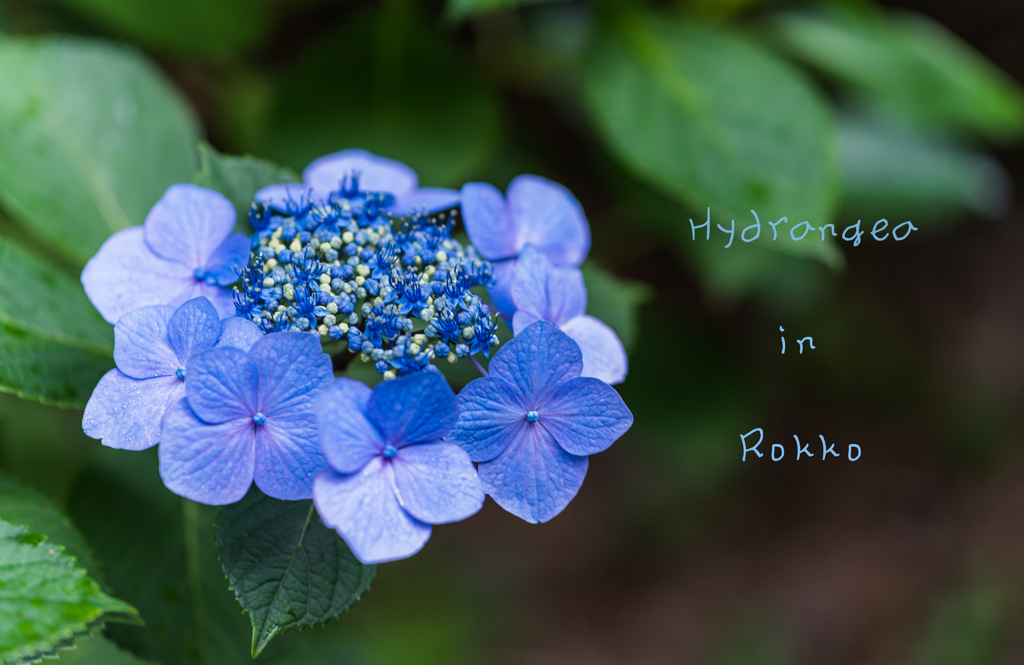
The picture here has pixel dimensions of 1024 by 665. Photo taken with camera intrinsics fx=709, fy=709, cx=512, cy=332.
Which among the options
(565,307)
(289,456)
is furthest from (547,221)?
(289,456)

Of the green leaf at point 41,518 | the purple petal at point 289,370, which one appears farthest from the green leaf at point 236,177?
the green leaf at point 41,518

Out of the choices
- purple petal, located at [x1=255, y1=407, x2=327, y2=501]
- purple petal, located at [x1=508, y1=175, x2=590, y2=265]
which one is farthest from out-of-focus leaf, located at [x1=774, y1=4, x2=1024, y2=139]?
purple petal, located at [x1=255, y1=407, x2=327, y2=501]

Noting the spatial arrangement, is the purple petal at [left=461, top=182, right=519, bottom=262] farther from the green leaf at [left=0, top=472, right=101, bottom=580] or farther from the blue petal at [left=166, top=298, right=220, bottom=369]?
the green leaf at [left=0, top=472, right=101, bottom=580]

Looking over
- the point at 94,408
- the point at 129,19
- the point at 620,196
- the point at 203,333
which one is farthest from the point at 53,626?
the point at 620,196

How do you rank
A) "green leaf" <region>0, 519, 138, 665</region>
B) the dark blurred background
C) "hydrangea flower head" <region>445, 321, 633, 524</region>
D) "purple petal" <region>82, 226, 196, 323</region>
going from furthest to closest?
the dark blurred background < "purple petal" <region>82, 226, 196, 323</region> < "hydrangea flower head" <region>445, 321, 633, 524</region> < "green leaf" <region>0, 519, 138, 665</region>

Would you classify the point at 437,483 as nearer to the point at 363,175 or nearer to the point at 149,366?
the point at 149,366

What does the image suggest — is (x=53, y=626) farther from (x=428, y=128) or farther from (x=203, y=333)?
(x=428, y=128)
